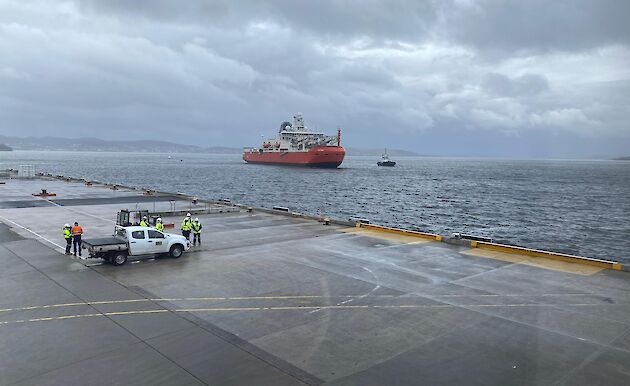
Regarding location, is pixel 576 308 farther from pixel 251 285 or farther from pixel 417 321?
pixel 251 285

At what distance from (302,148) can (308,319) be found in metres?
133

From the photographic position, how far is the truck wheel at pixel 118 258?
19750 millimetres

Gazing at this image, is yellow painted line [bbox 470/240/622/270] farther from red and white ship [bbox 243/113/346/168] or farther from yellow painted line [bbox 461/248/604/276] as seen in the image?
red and white ship [bbox 243/113/346/168]

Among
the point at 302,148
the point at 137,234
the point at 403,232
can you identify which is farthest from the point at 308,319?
the point at 302,148

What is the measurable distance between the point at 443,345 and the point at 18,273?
16.6 meters

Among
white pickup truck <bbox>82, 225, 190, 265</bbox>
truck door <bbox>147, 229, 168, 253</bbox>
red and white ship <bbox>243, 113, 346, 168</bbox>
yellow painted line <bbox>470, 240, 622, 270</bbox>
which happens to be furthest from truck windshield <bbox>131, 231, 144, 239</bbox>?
red and white ship <bbox>243, 113, 346, 168</bbox>

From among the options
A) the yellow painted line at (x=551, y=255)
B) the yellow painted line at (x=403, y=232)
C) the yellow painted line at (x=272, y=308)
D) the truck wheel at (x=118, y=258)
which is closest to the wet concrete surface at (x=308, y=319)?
the yellow painted line at (x=272, y=308)

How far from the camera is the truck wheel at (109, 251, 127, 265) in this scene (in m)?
19.8

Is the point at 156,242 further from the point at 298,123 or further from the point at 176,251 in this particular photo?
the point at 298,123

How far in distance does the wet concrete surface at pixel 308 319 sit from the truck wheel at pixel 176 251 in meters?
0.49

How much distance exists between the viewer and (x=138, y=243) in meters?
20.6

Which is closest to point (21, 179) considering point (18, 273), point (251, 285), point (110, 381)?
point (18, 273)

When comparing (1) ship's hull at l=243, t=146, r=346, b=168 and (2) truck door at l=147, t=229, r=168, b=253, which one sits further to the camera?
(1) ship's hull at l=243, t=146, r=346, b=168

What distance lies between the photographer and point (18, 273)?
18281 mm
